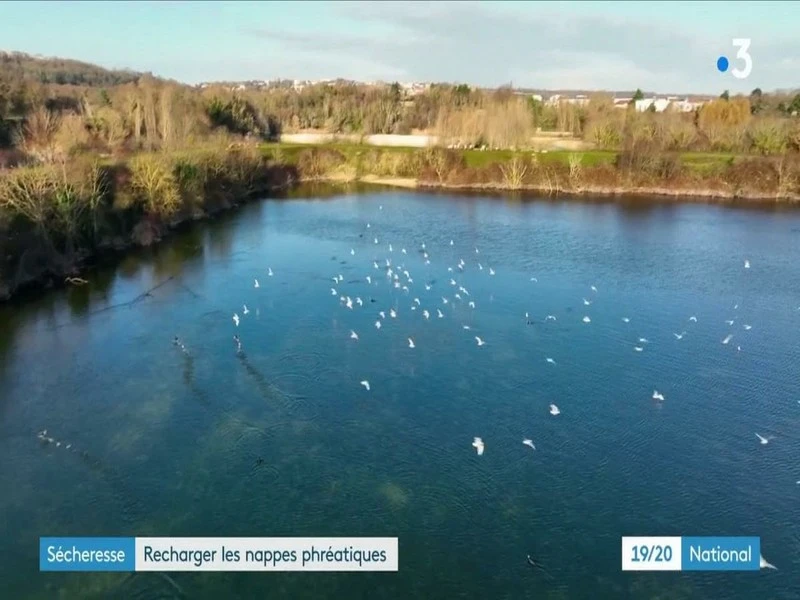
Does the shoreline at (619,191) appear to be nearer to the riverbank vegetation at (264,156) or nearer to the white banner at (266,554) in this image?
the riverbank vegetation at (264,156)

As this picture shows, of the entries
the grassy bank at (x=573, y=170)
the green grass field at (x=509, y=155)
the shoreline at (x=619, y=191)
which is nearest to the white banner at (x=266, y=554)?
the shoreline at (x=619, y=191)

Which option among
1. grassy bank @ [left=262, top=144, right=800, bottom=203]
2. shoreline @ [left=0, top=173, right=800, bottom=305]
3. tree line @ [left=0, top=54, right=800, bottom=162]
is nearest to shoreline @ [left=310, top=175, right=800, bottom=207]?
shoreline @ [left=0, top=173, right=800, bottom=305]

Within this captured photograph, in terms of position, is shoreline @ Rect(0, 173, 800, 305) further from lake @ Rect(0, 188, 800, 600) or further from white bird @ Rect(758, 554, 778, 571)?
white bird @ Rect(758, 554, 778, 571)

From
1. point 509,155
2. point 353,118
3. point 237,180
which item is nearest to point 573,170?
point 509,155

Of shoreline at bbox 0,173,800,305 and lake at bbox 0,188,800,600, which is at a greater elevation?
shoreline at bbox 0,173,800,305

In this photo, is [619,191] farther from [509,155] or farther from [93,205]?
[93,205]

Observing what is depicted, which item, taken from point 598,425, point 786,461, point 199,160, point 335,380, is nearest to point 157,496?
point 335,380
